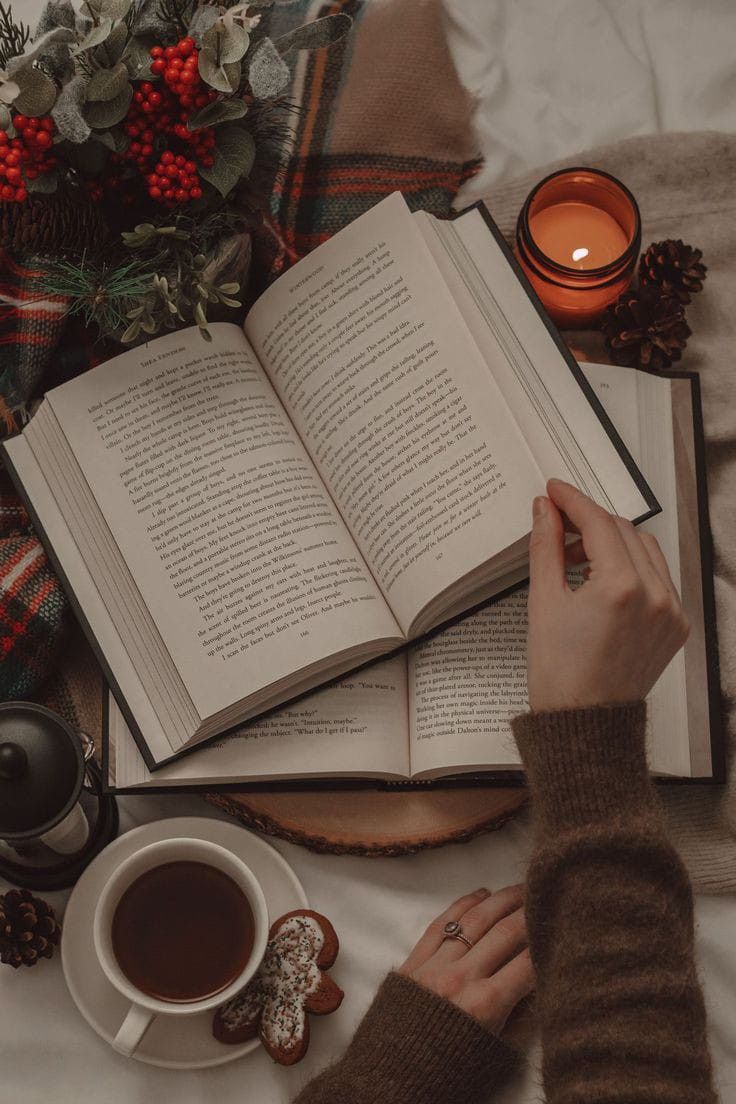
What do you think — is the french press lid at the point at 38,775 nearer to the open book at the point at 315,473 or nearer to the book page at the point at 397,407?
the open book at the point at 315,473

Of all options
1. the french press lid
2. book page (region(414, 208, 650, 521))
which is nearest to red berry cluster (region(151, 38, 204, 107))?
book page (region(414, 208, 650, 521))

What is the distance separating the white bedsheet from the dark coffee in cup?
7cm

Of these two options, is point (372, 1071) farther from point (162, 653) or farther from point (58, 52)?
point (58, 52)

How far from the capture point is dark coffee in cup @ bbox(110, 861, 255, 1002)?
2.52ft

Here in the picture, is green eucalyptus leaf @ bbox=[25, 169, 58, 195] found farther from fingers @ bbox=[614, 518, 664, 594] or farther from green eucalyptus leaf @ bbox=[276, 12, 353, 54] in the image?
fingers @ bbox=[614, 518, 664, 594]

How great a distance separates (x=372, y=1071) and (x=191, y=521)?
17.0 inches

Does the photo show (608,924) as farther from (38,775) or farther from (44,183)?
(44,183)

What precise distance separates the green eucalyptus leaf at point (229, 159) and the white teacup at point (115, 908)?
49cm

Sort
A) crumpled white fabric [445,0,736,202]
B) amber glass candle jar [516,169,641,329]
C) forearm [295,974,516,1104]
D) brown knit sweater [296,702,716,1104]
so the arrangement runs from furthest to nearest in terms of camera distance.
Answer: crumpled white fabric [445,0,736,202]
amber glass candle jar [516,169,641,329]
forearm [295,974,516,1104]
brown knit sweater [296,702,716,1104]

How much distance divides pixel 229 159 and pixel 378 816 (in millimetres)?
519

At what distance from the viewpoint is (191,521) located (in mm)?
776

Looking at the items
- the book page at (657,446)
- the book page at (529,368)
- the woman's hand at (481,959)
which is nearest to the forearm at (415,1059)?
the woman's hand at (481,959)

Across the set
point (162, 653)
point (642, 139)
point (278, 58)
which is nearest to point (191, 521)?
point (162, 653)

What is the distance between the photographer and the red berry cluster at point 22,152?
A: 0.69m
